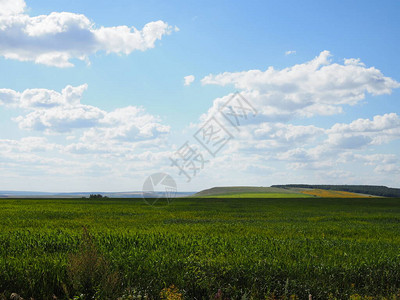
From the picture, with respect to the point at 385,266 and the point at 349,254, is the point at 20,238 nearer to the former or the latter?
the point at 349,254

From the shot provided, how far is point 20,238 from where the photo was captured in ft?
46.3

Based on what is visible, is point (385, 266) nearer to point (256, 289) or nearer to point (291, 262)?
point (291, 262)

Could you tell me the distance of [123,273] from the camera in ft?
29.3

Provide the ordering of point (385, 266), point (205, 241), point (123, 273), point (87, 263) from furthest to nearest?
point (205, 241), point (385, 266), point (123, 273), point (87, 263)

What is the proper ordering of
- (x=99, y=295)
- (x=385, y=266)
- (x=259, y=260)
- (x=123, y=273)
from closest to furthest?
(x=99, y=295), (x=123, y=273), (x=259, y=260), (x=385, y=266)

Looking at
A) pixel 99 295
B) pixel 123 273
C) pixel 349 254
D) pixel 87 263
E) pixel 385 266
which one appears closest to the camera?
pixel 99 295

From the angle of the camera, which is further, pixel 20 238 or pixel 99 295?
pixel 20 238

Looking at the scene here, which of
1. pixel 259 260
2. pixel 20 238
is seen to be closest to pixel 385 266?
pixel 259 260

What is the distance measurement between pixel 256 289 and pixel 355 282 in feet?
10.6

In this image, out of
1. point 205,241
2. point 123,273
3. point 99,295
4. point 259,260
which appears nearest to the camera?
point 99,295

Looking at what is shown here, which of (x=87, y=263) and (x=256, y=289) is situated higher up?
(x=87, y=263)

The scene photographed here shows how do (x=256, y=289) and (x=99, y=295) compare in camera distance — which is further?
(x=256, y=289)

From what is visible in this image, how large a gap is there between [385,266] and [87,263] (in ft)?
28.5

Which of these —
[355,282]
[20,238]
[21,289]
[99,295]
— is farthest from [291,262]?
[20,238]
